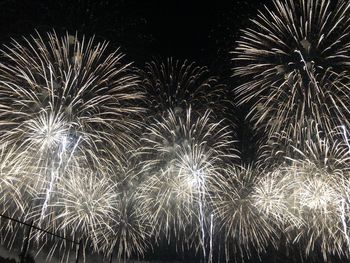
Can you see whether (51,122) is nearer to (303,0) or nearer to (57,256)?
(303,0)

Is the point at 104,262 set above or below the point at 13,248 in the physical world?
below

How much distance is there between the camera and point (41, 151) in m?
19.6

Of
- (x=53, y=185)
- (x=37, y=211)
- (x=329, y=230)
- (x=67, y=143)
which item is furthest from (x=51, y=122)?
(x=329, y=230)

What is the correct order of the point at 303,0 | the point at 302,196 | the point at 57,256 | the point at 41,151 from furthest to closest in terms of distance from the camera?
the point at 57,256, the point at 302,196, the point at 41,151, the point at 303,0

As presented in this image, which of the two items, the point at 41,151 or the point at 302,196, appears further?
the point at 302,196

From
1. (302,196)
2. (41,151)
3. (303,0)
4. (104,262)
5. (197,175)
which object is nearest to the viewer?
(303,0)

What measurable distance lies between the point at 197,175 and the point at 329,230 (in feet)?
22.6

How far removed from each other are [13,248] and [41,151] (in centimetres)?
2121

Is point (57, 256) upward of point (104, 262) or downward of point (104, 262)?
upward

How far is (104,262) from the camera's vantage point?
27.6 m

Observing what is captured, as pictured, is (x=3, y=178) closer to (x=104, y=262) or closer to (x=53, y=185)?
(x=53, y=185)

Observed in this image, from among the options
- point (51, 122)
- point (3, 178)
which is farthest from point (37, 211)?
point (51, 122)

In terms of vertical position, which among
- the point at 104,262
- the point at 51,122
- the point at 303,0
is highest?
the point at 303,0

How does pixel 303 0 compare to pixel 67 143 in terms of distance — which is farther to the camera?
pixel 67 143
